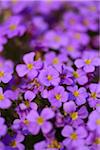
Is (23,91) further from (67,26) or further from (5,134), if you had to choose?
(67,26)

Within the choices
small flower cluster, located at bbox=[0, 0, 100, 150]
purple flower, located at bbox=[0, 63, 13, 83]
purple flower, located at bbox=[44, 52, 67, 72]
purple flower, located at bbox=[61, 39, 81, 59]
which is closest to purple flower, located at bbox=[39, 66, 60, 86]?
small flower cluster, located at bbox=[0, 0, 100, 150]

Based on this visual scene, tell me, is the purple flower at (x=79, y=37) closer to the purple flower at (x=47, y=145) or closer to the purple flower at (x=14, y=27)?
the purple flower at (x=14, y=27)

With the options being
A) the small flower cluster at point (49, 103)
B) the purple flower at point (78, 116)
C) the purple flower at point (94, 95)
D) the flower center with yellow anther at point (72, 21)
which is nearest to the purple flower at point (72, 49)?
the small flower cluster at point (49, 103)

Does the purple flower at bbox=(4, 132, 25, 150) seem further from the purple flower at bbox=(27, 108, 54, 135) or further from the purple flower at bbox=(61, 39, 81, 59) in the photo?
the purple flower at bbox=(61, 39, 81, 59)

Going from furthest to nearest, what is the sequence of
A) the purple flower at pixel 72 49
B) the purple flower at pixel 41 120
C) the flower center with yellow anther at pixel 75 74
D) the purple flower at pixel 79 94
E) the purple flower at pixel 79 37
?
the purple flower at pixel 79 37 < the purple flower at pixel 72 49 < the flower center with yellow anther at pixel 75 74 < the purple flower at pixel 79 94 < the purple flower at pixel 41 120

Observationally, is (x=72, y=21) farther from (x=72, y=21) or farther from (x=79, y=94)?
(x=79, y=94)

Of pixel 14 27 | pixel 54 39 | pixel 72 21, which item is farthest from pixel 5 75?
pixel 72 21
